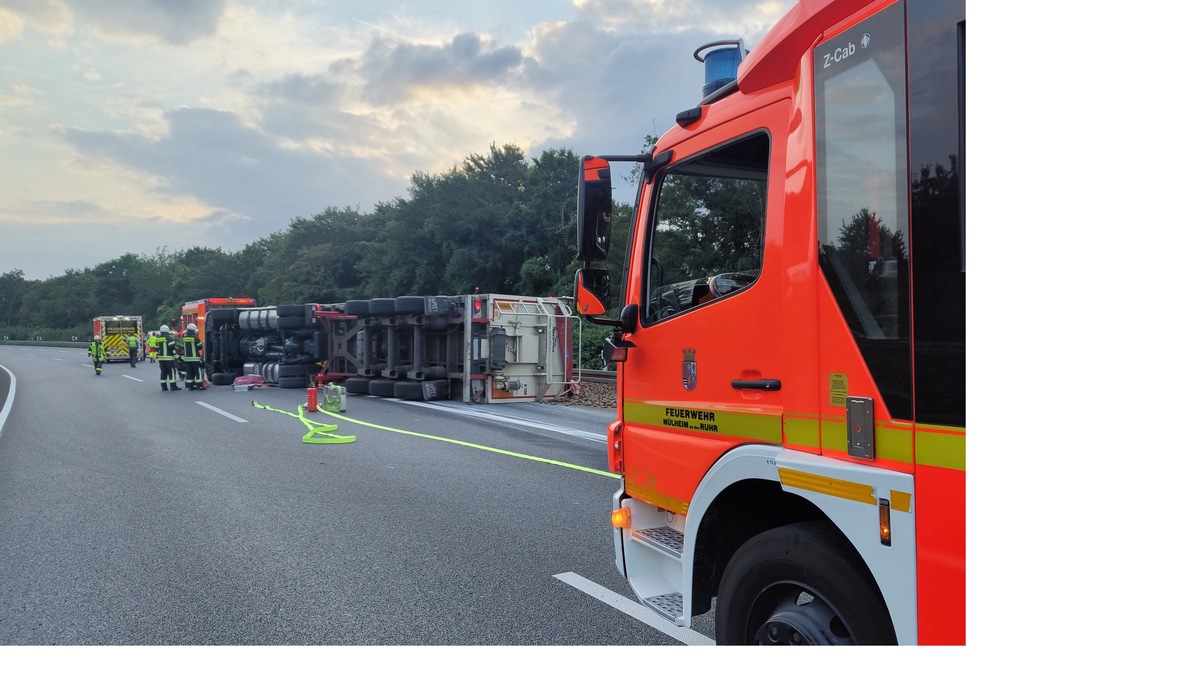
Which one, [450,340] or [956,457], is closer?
[956,457]

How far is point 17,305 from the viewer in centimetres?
8212

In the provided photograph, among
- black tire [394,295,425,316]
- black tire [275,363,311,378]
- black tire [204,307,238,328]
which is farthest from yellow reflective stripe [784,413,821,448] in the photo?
black tire [204,307,238,328]

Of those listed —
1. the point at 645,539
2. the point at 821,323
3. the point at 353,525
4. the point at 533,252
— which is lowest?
the point at 353,525

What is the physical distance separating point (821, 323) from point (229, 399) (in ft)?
55.0

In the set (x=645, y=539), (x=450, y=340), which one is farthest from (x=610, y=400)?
(x=645, y=539)

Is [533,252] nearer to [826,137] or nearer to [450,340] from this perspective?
[450,340]

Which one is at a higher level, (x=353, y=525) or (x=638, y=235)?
(x=638, y=235)

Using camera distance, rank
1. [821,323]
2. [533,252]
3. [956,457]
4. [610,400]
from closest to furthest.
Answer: [956,457] → [821,323] → [610,400] → [533,252]

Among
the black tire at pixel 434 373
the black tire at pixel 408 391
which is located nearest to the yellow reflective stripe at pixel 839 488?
the black tire at pixel 408 391

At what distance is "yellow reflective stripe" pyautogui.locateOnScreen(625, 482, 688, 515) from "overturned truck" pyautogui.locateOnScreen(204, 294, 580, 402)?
11.6 meters

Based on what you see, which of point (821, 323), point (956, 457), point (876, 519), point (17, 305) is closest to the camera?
point (956, 457)

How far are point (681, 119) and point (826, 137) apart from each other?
0.94m

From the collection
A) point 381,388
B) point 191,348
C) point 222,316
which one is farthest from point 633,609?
point 222,316

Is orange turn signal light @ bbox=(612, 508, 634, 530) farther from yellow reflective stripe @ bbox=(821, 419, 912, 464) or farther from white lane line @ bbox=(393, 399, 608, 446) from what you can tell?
white lane line @ bbox=(393, 399, 608, 446)
